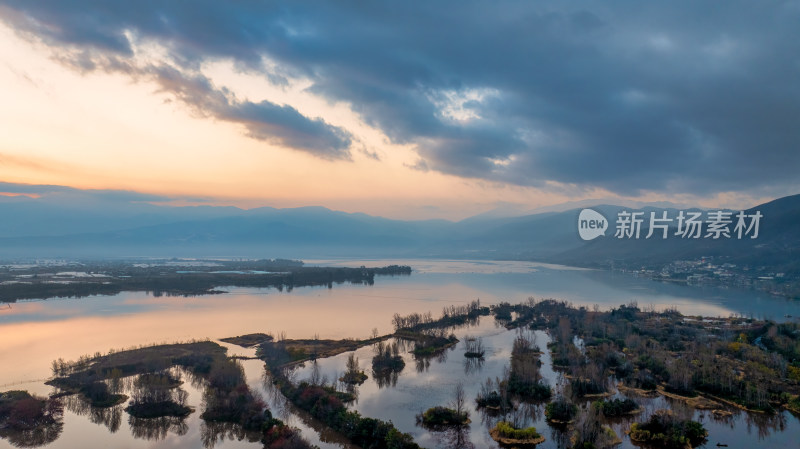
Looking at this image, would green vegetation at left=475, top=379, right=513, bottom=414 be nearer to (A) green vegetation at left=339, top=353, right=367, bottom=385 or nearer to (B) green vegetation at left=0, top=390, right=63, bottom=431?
(A) green vegetation at left=339, top=353, right=367, bottom=385

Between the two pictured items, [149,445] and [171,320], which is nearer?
[149,445]

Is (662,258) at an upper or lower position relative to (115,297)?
upper

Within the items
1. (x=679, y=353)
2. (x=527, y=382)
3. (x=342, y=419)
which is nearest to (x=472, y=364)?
(x=527, y=382)

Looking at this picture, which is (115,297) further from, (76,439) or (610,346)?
(610,346)

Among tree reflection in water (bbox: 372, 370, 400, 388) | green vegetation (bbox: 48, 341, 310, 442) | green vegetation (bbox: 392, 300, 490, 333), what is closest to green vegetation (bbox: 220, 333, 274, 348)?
green vegetation (bbox: 48, 341, 310, 442)

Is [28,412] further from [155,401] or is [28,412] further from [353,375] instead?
[353,375]

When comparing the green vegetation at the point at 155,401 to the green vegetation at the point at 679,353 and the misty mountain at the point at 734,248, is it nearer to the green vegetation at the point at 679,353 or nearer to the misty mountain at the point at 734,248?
the green vegetation at the point at 679,353

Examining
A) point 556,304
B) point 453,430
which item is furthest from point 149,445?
point 556,304
